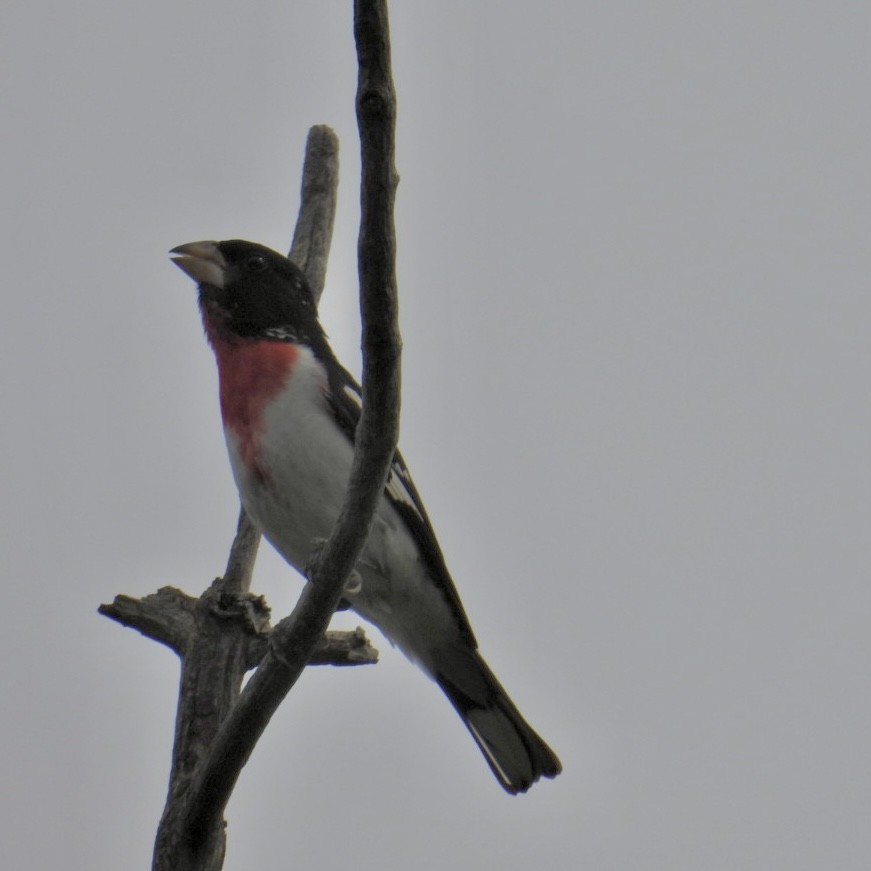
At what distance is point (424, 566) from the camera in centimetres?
499

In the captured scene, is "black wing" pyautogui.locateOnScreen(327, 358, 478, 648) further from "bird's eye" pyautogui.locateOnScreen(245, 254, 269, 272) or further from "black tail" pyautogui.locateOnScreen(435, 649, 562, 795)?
"bird's eye" pyautogui.locateOnScreen(245, 254, 269, 272)

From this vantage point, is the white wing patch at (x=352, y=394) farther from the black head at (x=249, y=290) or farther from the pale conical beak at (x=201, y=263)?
the pale conical beak at (x=201, y=263)

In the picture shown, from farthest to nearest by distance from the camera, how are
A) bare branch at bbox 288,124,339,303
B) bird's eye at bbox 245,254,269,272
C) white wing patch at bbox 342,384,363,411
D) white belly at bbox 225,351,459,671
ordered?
1. bare branch at bbox 288,124,339,303
2. bird's eye at bbox 245,254,269,272
3. white wing patch at bbox 342,384,363,411
4. white belly at bbox 225,351,459,671

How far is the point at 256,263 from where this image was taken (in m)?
5.47

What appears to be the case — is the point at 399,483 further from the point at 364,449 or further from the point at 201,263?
the point at 364,449

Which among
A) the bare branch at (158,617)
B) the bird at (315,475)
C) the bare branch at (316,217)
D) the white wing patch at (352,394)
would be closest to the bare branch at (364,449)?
the bare branch at (158,617)

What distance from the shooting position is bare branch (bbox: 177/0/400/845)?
2908 millimetres

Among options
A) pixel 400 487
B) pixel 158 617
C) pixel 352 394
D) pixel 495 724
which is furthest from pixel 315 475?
pixel 495 724

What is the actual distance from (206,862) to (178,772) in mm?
355

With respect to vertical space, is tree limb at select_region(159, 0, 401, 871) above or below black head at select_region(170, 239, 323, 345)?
below

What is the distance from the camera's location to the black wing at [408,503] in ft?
16.1

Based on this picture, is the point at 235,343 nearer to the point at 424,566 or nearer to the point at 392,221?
the point at 424,566

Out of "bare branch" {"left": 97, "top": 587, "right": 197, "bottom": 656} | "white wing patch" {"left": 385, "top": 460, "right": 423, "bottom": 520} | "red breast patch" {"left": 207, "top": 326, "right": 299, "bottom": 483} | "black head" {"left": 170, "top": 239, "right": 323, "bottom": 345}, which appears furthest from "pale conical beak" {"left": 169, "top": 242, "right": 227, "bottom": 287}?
"bare branch" {"left": 97, "top": 587, "right": 197, "bottom": 656}

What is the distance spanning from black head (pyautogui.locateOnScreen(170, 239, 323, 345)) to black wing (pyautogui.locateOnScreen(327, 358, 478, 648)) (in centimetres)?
42
